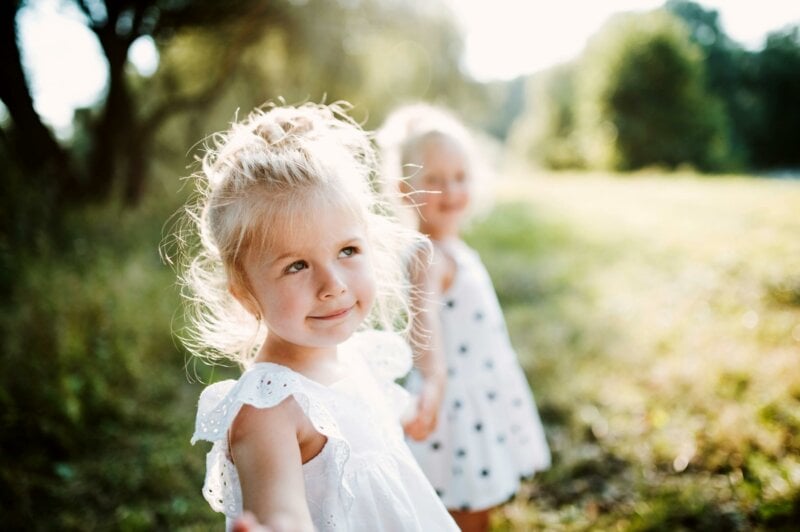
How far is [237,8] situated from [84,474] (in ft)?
25.2

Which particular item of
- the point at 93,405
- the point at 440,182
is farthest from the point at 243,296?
the point at 93,405

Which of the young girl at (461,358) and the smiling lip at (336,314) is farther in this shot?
the young girl at (461,358)

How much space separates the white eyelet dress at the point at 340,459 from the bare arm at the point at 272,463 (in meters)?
0.02

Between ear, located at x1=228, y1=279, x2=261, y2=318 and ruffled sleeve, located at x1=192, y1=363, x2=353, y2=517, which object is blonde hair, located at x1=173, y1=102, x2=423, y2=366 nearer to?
ear, located at x1=228, y1=279, x2=261, y2=318

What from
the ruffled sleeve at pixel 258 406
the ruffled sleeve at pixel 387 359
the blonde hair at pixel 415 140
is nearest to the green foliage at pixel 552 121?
the blonde hair at pixel 415 140

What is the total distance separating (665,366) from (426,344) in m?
2.43

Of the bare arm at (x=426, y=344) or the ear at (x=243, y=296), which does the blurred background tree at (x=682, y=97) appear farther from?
the ear at (x=243, y=296)

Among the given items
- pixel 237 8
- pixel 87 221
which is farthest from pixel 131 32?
pixel 87 221

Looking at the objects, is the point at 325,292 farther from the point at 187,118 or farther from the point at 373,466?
the point at 187,118

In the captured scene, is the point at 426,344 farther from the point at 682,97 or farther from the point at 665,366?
the point at 682,97

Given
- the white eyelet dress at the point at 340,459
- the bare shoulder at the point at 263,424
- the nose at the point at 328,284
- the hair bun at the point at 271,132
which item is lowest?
the white eyelet dress at the point at 340,459

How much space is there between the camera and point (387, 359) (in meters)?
1.63

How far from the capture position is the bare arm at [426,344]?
1.86 m

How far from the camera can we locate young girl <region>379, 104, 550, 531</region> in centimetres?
221
